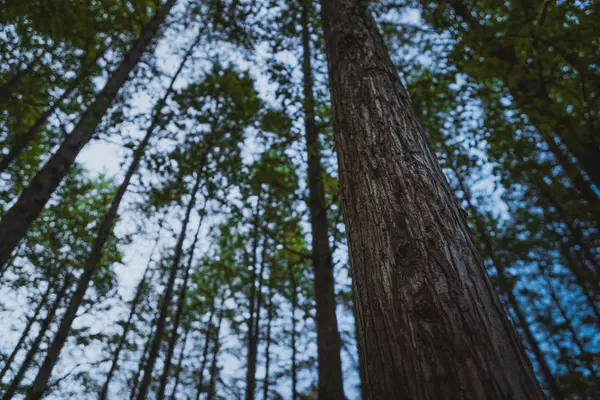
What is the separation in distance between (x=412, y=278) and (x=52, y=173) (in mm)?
5044

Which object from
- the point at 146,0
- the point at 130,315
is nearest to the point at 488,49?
the point at 146,0

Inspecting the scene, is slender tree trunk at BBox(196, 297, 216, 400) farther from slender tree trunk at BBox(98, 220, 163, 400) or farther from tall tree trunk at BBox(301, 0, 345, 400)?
tall tree trunk at BBox(301, 0, 345, 400)

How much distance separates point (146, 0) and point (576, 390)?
7.85 m

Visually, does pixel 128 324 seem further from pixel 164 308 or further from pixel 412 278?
pixel 412 278

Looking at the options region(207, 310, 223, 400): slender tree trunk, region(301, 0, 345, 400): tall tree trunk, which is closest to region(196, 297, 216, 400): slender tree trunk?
region(207, 310, 223, 400): slender tree trunk

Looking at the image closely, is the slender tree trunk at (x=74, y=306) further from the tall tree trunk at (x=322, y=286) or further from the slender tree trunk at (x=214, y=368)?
the slender tree trunk at (x=214, y=368)

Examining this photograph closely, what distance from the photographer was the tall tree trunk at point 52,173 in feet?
11.8

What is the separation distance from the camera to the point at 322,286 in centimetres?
468

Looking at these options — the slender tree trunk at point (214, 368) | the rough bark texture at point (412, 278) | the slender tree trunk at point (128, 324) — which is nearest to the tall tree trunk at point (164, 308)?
the slender tree trunk at point (128, 324)

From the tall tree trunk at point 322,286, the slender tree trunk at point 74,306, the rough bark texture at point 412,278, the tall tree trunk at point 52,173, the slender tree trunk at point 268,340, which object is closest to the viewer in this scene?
the rough bark texture at point 412,278

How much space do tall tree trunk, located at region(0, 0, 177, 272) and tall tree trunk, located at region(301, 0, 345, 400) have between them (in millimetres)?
3412

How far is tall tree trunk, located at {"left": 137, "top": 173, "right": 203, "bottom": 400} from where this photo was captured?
22.0 feet

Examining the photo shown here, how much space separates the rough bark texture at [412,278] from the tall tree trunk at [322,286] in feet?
10.9

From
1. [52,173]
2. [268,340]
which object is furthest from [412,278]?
[268,340]
